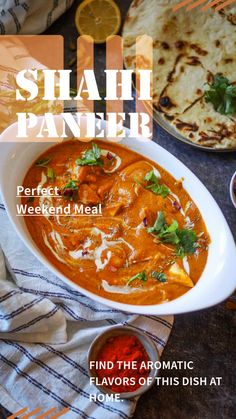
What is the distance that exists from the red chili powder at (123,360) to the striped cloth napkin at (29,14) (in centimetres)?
185

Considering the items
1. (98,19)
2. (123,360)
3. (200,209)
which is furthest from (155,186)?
(98,19)

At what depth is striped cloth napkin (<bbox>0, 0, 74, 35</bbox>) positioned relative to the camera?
11.2 ft

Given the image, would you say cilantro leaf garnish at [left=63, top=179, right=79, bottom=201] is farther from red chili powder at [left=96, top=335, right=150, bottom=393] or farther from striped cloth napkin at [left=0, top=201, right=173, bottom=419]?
red chili powder at [left=96, top=335, right=150, bottom=393]

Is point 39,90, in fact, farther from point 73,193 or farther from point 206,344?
point 206,344

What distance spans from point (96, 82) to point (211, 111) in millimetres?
714

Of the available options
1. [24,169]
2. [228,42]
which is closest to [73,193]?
[24,169]

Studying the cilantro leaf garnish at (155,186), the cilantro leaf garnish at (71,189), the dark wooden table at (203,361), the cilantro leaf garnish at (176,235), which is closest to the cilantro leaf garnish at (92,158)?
the cilantro leaf garnish at (71,189)

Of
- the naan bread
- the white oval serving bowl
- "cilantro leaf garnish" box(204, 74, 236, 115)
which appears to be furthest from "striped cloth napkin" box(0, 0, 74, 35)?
"cilantro leaf garnish" box(204, 74, 236, 115)

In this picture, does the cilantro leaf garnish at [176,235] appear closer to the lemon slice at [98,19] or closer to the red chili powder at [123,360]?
the red chili powder at [123,360]

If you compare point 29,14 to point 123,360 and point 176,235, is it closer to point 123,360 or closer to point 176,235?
point 176,235

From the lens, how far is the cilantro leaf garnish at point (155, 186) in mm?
3092

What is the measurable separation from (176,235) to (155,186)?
295mm

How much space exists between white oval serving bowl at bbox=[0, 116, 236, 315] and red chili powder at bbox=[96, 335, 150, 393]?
0.22 m

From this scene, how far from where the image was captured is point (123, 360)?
2918mm
